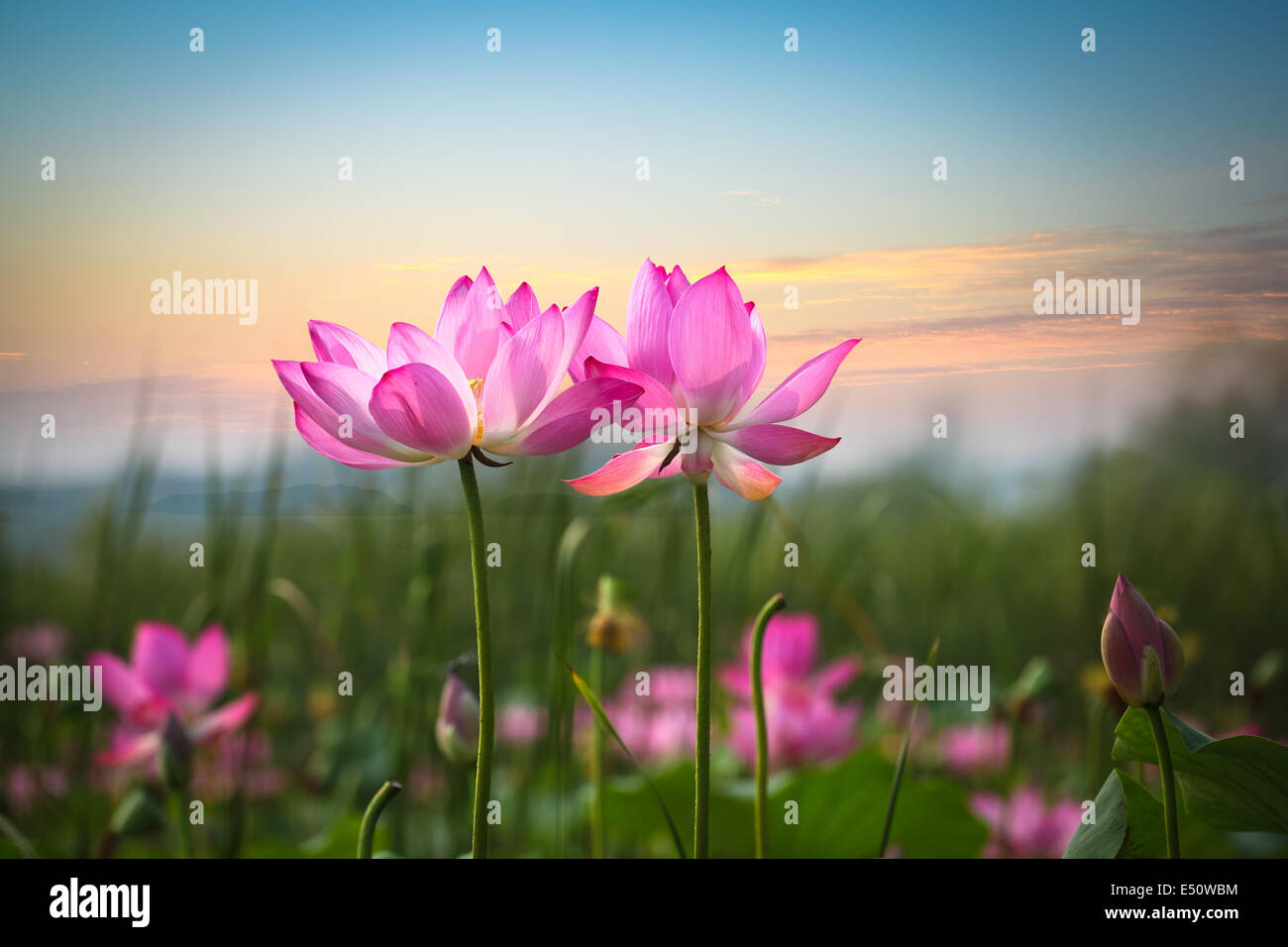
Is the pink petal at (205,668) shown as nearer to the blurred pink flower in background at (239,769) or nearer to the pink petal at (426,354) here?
the blurred pink flower in background at (239,769)

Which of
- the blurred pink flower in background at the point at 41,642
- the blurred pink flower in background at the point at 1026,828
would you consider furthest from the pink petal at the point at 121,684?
the blurred pink flower in background at the point at 1026,828

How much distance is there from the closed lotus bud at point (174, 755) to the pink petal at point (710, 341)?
47cm

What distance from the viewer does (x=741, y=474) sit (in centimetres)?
51

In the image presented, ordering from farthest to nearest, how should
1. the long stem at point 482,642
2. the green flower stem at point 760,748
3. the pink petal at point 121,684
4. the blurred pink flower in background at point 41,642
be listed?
the blurred pink flower in background at point 41,642 → the pink petal at point 121,684 → the green flower stem at point 760,748 → the long stem at point 482,642

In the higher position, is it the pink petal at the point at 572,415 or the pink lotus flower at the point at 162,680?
the pink petal at the point at 572,415

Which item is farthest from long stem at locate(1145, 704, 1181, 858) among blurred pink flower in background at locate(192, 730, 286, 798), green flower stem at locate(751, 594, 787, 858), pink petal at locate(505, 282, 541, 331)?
blurred pink flower in background at locate(192, 730, 286, 798)

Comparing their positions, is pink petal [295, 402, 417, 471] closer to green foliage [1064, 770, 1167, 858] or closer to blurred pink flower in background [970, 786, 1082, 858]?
green foliage [1064, 770, 1167, 858]

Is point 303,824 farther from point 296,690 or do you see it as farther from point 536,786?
point 536,786

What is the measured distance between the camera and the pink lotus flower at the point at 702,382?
486mm

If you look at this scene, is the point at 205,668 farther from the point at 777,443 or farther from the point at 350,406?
the point at 777,443

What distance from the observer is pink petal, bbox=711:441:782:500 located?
19.9 inches

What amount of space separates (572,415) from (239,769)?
2.17 ft

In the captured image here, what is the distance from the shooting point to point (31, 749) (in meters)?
1.27

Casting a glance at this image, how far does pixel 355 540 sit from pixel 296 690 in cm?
55
